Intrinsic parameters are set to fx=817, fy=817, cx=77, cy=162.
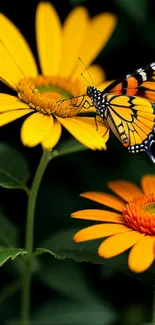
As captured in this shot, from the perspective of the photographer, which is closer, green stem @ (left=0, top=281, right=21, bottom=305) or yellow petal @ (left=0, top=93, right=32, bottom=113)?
yellow petal @ (left=0, top=93, right=32, bottom=113)

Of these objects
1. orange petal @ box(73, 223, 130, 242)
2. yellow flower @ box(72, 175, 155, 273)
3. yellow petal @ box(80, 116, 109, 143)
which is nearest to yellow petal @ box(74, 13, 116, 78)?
yellow petal @ box(80, 116, 109, 143)

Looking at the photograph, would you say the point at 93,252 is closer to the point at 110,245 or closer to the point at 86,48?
the point at 110,245

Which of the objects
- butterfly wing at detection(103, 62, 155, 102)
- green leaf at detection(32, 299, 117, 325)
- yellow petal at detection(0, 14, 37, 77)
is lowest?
green leaf at detection(32, 299, 117, 325)

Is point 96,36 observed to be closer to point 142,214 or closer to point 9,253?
point 142,214

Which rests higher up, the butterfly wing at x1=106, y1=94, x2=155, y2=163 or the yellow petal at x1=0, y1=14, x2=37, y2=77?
the yellow petal at x1=0, y1=14, x2=37, y2=77

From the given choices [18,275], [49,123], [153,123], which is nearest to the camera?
[49,123]

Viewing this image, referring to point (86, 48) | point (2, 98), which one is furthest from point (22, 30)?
point (2, 98)

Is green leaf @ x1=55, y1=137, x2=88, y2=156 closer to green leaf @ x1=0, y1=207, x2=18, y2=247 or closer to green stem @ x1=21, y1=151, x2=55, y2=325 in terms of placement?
green stem @ x1=21, y1=151, x2=55, y2=325
